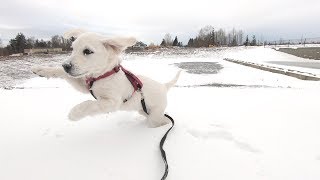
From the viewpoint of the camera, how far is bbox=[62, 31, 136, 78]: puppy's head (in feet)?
9.53

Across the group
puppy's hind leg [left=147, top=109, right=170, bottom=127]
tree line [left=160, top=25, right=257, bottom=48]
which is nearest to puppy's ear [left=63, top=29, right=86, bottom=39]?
puppy's hind leg [left=147, top=109, right=170, bottom=127]

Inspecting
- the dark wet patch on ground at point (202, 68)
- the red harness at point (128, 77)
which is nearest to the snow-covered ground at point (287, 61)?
the dark wet patch on ground at point (202, 68)

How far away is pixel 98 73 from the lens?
10.4ft

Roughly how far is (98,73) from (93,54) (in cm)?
23

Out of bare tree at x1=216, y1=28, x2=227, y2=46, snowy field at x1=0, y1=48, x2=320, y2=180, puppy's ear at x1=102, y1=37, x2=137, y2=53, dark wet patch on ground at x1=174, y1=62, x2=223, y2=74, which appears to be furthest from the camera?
bare tree at x1=216, y1=28, x2=227, y2=46

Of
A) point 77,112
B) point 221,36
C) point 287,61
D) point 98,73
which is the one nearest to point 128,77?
point 98,73

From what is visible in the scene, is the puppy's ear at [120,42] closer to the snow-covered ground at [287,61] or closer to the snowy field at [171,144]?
the snowy field at [171,144]

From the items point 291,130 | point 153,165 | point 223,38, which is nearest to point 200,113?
point 291,130

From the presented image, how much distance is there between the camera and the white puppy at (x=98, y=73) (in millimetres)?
2957

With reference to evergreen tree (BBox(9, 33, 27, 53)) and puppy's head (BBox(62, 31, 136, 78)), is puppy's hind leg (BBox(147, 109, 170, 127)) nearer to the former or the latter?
puppy's head (BBox(62, 31, 136, 78))

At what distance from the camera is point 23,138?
3.17 meters

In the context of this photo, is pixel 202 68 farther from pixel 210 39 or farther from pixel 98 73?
pixel 210 39

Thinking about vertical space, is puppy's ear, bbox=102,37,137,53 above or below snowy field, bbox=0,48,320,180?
above

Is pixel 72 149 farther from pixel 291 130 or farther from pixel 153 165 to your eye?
pixel 291 130
